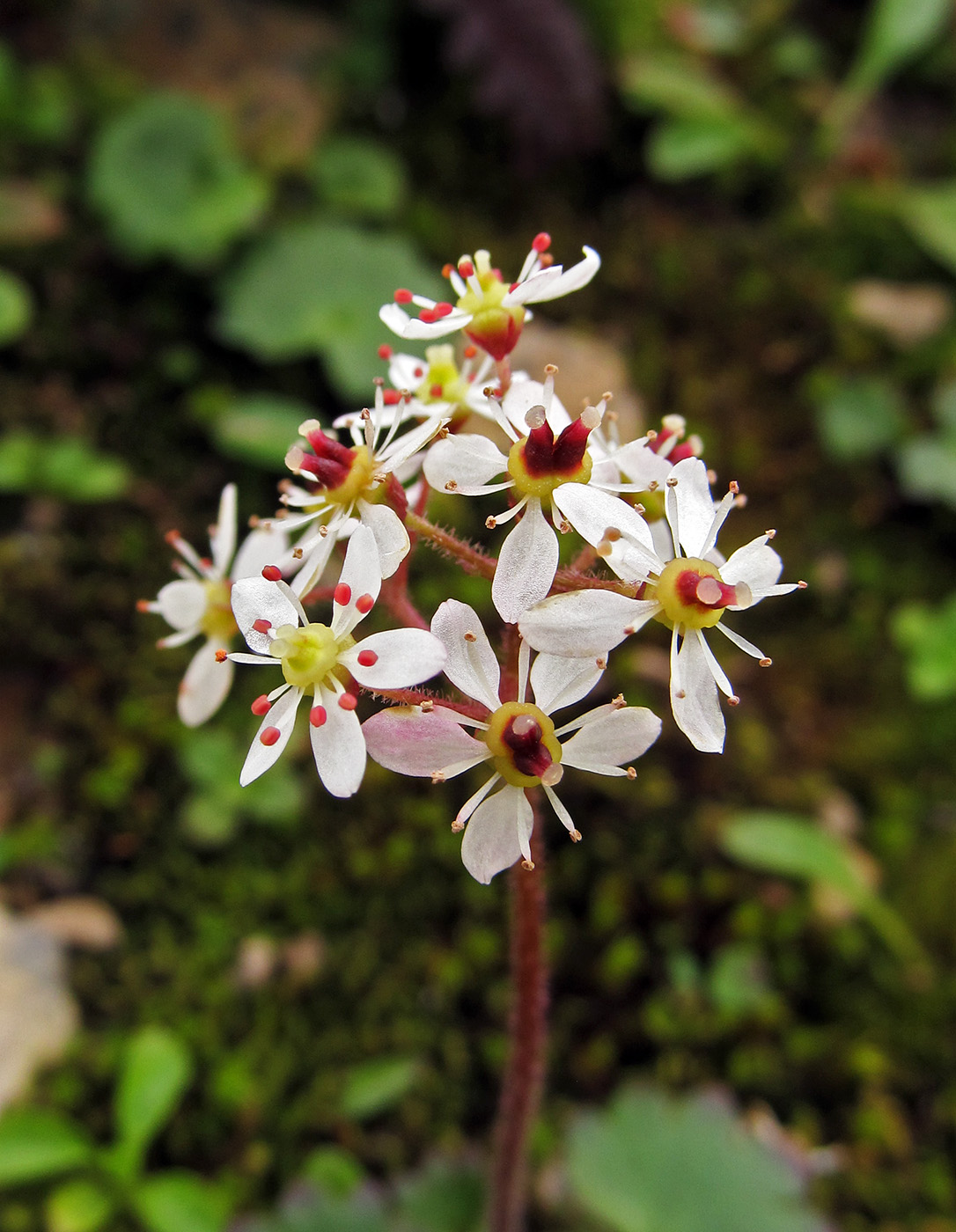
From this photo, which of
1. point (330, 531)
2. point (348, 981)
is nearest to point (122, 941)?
point (348, 981)

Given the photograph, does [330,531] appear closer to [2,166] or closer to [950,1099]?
[950,1099]

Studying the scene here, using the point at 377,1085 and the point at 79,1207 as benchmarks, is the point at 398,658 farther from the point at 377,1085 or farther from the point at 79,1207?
the point at 79,1207

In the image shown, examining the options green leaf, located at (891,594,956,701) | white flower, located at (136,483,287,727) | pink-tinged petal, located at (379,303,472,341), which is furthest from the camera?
green leaf, located at (891,594,956,701)

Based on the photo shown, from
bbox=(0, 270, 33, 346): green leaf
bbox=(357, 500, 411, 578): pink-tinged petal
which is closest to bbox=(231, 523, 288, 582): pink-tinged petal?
bbox=(357, 500, 411, 578): pink-tinged petal

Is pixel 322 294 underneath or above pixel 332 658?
above

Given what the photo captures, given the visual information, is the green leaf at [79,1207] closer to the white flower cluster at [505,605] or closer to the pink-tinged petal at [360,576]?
the white flower cluster at [505,605]

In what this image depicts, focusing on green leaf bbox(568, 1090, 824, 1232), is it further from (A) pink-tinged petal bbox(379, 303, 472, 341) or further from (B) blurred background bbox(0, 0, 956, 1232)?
(A) pink-tinged petal bbox(379, 303, 472, 341)

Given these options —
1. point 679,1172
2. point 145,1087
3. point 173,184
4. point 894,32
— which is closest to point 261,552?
point 145,1087
